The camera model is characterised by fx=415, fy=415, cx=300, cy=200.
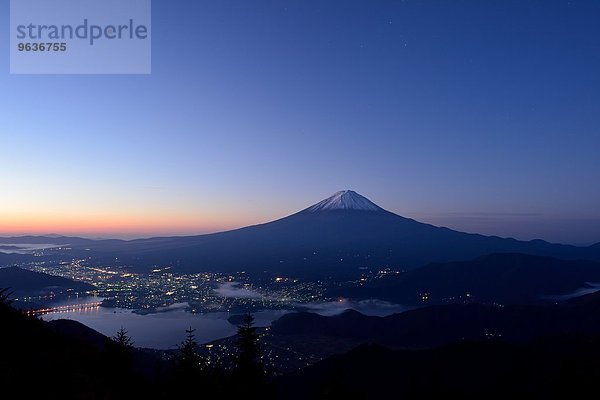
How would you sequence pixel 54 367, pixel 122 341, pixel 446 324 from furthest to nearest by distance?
pixel 446 324 < pixel 122 341 < pixel 54 367

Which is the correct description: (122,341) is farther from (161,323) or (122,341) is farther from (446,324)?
(446,324)

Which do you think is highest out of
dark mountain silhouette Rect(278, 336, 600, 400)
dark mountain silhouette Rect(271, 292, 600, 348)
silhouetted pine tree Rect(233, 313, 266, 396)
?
silhouetted pine tree Rect(233, 313, 266, 396)

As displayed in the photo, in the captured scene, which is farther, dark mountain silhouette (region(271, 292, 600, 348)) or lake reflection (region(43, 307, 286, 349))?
dark mountain silhouette (region(271, 292, 600, 348))

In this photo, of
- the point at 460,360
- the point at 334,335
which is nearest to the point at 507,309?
the point at 334,335

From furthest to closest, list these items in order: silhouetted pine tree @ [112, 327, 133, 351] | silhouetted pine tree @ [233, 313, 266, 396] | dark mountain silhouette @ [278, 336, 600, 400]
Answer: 1. dark mountain silhouette @ [278, 336, 600, 400]
2. silhouetted pine tree @ [112, 327, 133, 351]
3. silhouetted pine tree @ [233, 313, 266, 396]

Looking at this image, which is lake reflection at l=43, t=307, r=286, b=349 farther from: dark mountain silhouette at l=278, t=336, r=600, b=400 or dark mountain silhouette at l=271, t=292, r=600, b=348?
dark mountain silhouette at l=278, t=336, r=600, b=400

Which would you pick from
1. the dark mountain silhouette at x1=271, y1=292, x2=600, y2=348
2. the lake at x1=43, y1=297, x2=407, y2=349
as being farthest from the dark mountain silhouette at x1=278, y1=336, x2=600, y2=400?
the lake at x1=43, y1=297, x2=407, y2=349

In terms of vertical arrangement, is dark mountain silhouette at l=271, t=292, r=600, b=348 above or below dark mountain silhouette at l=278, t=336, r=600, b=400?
below

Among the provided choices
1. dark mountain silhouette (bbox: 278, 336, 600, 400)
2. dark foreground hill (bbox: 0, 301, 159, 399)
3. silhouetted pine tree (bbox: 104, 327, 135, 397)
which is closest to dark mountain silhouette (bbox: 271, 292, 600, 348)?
dark mountain silhouette (bbox: 278, 336, 600, 400)

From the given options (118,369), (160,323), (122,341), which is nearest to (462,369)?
(122,341)

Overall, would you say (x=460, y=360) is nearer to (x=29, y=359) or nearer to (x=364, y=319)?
(x=364, y=319)

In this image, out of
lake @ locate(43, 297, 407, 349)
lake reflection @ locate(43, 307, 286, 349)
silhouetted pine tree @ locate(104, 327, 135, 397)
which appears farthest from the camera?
lake @ locate(43, 297, 407, 349)
